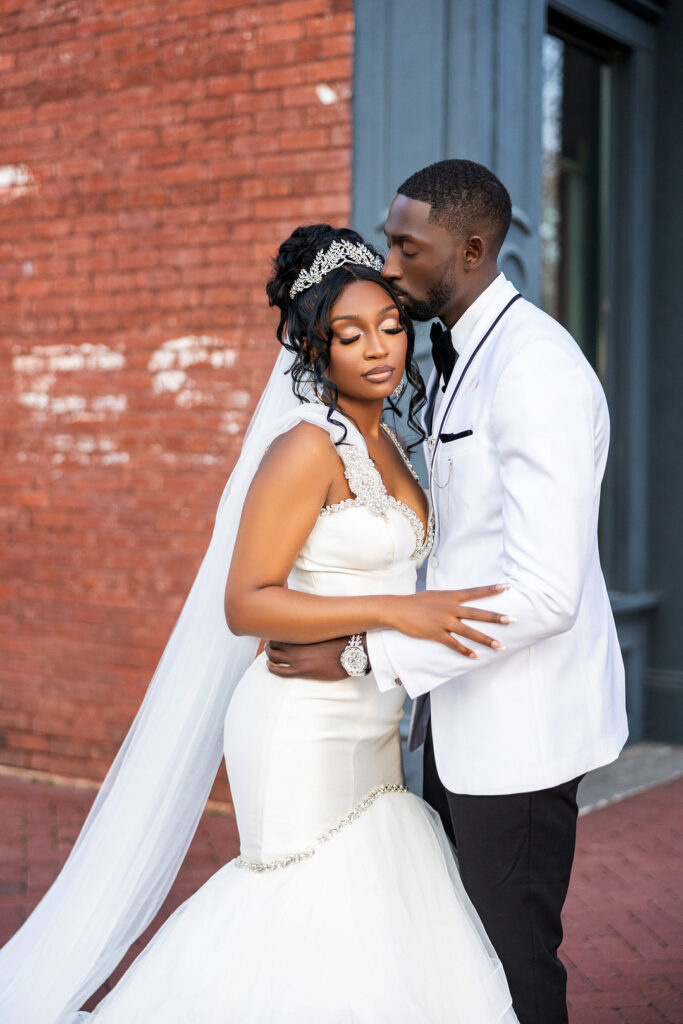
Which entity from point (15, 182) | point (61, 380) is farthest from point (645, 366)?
point (15, 182)

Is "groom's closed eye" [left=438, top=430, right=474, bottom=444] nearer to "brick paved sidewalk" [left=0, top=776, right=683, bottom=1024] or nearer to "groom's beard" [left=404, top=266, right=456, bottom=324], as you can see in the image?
"groom's beard" [left=404, top=266, right=456, bottom=324]

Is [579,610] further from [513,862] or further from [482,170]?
[482,170]

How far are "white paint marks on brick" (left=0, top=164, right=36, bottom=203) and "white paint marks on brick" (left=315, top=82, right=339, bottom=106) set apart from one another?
172cm

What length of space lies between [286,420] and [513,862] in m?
1.10

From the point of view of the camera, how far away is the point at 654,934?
3.88 m

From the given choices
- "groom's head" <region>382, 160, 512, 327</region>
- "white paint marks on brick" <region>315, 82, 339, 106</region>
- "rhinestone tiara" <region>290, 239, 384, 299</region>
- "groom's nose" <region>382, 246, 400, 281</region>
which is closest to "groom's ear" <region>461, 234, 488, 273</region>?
"groom's head" <region>382, 160, 512, 327</region>

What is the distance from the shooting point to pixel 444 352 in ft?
8.61

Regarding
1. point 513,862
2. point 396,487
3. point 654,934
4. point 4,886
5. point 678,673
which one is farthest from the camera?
point 678,673

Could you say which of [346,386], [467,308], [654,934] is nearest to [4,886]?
[654,934]

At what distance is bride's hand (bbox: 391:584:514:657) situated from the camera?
228cm

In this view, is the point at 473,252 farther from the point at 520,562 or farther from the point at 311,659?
the point at 311,659

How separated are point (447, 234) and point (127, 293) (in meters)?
3.28

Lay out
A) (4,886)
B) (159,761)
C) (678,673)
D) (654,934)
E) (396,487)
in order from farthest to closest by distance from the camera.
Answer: (678,673) < (4,886) < (654,934) < (159,761) < (396,487)

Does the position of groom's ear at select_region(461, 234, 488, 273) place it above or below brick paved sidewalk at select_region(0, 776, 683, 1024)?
above
